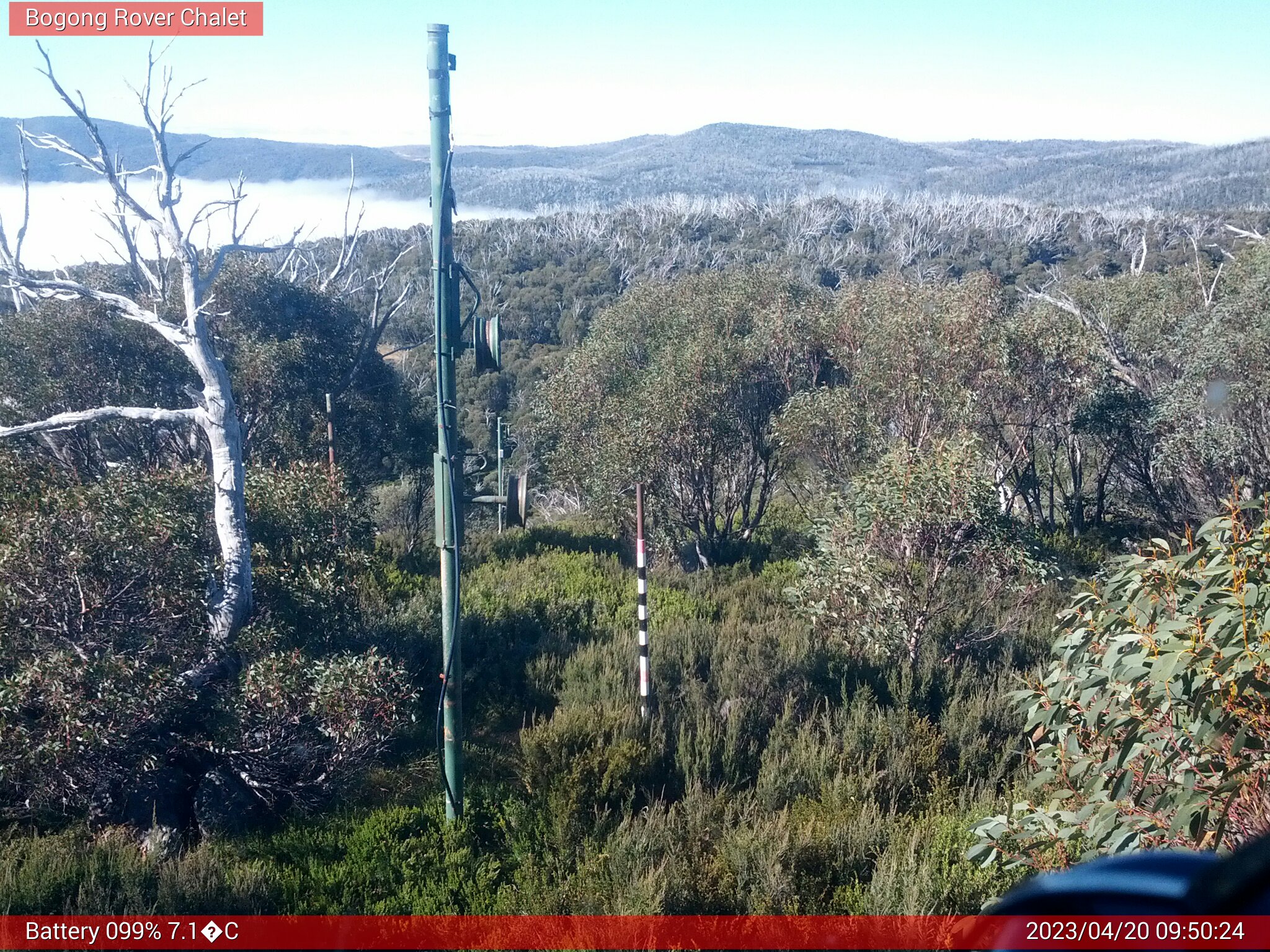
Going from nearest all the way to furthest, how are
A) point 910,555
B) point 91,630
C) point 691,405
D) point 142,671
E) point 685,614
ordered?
1. point 142,671
2. point 91,630
3. point 910,555
4. point 685,614
5. point 691,405

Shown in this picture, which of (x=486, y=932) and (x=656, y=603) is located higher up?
(x=486, y=932)

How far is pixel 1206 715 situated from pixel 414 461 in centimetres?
1198

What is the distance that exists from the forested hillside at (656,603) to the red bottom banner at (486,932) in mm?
147

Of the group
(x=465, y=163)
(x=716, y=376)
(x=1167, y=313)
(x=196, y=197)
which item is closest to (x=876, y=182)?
(x=465, y=163)

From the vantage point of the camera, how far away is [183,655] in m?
6.08

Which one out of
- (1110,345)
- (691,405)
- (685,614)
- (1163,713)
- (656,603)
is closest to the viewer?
(1163,713)

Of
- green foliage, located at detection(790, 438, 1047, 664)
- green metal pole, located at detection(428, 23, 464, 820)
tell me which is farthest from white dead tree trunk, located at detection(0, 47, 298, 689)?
green foliage, located at detection(790, 438, 1047, 664)

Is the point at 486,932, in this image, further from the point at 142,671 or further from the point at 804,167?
the point at 804,167

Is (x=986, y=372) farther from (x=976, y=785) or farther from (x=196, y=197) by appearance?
(x=196, y=197)

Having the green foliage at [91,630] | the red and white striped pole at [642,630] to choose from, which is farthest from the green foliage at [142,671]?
the red and white striped pole at [642,630]

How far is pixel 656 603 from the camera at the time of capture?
33.6 ft

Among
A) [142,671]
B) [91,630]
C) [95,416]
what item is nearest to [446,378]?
[142,671]

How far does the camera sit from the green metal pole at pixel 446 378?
198 inches

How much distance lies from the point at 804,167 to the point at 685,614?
83.4 meters
